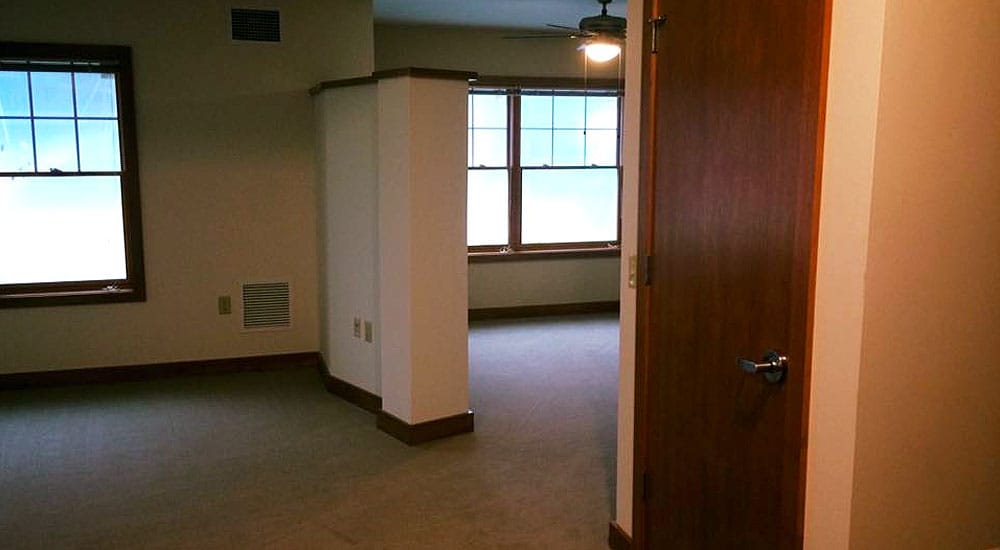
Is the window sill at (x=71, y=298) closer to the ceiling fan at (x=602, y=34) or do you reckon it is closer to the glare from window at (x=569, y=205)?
the ceiling fan at (x=602, y=34)

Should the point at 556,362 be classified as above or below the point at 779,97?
below

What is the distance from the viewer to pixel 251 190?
18.0 feet

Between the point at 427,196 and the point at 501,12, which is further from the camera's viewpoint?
the point at 501,12

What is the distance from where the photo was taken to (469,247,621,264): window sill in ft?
23.8

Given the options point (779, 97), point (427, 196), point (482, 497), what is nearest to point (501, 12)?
point (427, 196)

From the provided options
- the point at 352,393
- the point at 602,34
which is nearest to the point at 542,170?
the point at 602,34

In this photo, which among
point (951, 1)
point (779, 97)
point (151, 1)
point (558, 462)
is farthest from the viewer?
point (151, 1)

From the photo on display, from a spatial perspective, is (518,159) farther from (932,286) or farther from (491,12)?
(932,286)

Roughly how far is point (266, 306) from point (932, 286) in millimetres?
4481

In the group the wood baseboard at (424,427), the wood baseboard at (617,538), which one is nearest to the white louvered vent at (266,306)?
the wood baseboard at (424,427)

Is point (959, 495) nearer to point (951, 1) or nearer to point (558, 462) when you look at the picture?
point (951, 1)

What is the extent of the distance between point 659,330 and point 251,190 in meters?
3.66

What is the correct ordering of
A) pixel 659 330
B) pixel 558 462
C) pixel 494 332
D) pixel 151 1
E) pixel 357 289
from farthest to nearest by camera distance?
pixel 494 332 → pixel 151 1 → pixel 357 289 → pixel 558 462 → pixel 659 330

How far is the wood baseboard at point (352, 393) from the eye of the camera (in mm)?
4629
